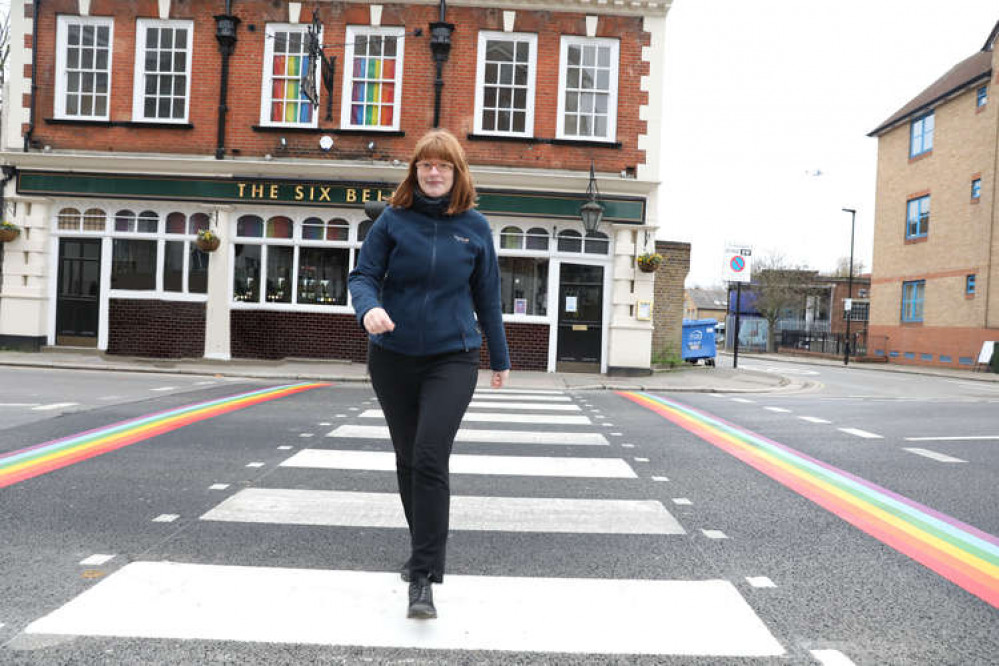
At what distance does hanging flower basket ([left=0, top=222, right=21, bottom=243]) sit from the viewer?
15805 millimetres

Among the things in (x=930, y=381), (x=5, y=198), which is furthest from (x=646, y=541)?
(x=930, y=381)

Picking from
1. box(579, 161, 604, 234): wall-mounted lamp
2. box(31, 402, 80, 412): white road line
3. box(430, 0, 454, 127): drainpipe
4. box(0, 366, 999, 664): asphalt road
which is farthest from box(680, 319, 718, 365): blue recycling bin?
box(31, 402, 80, 412): white road line

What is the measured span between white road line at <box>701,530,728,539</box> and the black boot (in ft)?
6.19

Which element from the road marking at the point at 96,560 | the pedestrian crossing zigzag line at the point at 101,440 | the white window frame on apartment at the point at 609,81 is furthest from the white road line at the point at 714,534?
the white window frame on apartment at the point at 609,81

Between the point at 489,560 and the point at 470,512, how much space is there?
87 centimetres

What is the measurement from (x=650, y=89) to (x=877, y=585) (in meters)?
14.5

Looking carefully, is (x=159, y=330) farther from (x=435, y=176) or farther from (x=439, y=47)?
(x=435, y=176)

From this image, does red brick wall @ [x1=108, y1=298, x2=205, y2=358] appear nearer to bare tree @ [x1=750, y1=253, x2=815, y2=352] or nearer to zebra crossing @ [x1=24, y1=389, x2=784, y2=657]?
zebra crossing @ [x1=24, y1=389, x2=784, y2=657]

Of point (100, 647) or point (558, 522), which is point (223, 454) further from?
point (100, 647)

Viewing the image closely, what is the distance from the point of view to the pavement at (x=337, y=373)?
13930 millimetres

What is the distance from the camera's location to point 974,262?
83.5 feet

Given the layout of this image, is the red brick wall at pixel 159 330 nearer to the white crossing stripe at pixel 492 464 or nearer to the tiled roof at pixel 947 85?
the white crossing stripe at pixel 492 464

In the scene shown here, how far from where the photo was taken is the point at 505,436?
24.1 feet

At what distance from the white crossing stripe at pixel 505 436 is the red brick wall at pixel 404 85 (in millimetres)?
9787
